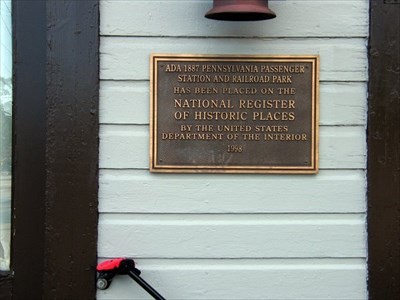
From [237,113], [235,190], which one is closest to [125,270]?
[235,190]

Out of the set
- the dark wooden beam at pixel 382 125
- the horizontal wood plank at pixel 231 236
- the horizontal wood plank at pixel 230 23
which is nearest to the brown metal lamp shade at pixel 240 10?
the horizontal wood plank at pixel 230 23

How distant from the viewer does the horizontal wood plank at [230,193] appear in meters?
3.38

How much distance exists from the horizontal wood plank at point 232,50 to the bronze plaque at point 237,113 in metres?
0.04

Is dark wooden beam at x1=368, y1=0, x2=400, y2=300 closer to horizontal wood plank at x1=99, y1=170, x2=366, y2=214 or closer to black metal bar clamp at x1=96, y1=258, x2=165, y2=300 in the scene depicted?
horizontal wood plank at x1=99, y1=170, x2=366, y2=214

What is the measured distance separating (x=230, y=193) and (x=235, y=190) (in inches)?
1.2

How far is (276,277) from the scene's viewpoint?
11.2ft

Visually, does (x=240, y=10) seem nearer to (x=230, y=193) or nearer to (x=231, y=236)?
(x=230, y=193)

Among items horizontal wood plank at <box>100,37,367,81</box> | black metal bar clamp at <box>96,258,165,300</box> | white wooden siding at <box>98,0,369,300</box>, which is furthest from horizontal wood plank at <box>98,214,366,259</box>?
horizontal wood plank at <box>100,37,367,81</box>

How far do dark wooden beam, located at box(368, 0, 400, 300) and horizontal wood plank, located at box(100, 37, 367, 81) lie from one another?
3.2 inches

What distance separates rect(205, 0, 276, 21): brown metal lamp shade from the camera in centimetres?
309

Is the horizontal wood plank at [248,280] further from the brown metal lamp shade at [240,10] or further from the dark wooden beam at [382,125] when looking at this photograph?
the brown metal lamp shade at [240,10]

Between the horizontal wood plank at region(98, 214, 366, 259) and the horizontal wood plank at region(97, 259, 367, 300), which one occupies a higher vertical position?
the horizontal wood plank at region(98, 214, 366, 259)

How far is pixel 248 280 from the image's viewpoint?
341cm

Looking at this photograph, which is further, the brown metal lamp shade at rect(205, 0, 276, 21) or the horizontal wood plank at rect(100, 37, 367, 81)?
the horizontal wood plank at rect(100, 37, 367, 81)
